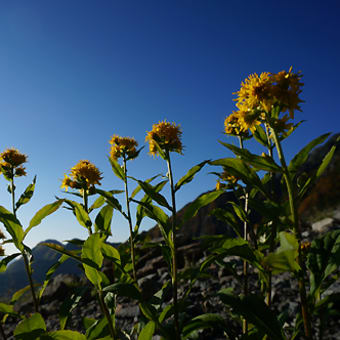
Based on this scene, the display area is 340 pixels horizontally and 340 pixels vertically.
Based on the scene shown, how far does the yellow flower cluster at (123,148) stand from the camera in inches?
114

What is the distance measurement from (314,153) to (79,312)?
29.2 metres

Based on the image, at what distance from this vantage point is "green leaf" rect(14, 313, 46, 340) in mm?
1571

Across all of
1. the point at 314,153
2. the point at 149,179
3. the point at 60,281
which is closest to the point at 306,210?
the point at 314,153

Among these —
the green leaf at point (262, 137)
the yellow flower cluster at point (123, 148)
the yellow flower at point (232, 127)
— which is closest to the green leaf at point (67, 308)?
the yellow flower cluster at point (123, 148)

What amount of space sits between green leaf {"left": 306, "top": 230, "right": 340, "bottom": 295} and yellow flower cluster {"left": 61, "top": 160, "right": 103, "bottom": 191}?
2083 millimetres

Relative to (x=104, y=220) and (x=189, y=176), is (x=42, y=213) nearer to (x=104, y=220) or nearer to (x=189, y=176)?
(x=104, y=220)

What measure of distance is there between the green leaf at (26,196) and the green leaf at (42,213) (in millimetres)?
571

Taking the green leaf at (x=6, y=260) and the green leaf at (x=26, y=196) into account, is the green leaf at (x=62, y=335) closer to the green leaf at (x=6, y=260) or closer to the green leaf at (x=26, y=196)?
the green leaf at (x=6, y=260)

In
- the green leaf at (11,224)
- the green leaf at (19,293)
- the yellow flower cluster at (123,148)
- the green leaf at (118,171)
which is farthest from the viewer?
the yellow flower cluster at (123,148)

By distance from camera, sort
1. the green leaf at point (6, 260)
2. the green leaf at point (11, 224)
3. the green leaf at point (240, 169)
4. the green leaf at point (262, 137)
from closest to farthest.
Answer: the green leaf at point (240, 169)
the green leaf at point (262, 137)
the green leaf at point (11, 224)
the green leaf at point (6, 260)

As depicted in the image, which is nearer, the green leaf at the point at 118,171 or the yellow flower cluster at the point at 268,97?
the yellow flower cluster at the point at 268,97

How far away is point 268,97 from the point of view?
1491 mm

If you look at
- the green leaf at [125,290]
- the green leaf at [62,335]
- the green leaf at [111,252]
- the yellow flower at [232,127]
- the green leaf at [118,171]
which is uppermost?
the yellow flower at [232,127]

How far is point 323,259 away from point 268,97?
103 cm
